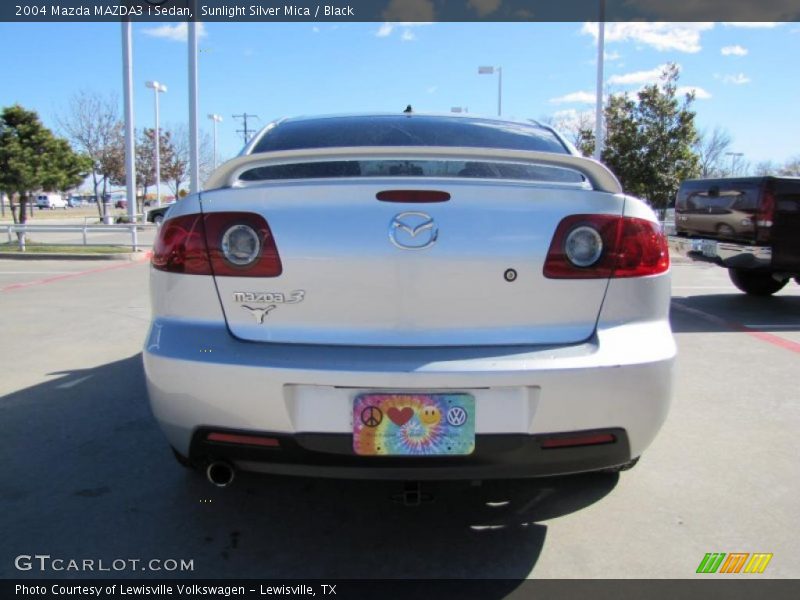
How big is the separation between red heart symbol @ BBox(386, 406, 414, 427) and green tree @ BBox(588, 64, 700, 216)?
21.4 meters

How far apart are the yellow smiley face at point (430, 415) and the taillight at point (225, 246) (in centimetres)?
66

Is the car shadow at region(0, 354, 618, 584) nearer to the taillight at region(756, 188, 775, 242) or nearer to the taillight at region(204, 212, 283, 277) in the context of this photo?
the taillight at region(204, 212, 283, 277)

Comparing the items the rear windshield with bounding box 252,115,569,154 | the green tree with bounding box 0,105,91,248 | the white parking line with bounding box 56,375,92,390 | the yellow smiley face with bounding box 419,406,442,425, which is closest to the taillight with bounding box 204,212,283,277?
the yellow smiley face with bounding box 419,406,442,425

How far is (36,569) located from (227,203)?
4.88 feet

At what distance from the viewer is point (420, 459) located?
214cm

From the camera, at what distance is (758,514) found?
286cm

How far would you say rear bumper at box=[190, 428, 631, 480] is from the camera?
213 centimetres

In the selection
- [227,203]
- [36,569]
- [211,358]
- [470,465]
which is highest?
[227,203]

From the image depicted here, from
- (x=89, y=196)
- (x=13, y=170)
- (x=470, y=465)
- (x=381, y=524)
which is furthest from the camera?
(x=89, y=196)

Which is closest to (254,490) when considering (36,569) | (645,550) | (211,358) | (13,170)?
(36,569)

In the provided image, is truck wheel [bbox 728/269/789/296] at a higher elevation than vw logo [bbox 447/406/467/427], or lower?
lower

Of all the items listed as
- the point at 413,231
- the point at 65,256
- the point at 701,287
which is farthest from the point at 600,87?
the point at 413,231

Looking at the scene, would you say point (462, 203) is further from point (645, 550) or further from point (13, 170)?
point (13, 170)

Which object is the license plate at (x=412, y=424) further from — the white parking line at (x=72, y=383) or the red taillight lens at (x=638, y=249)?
the white parking line at (x=72, y=383)
